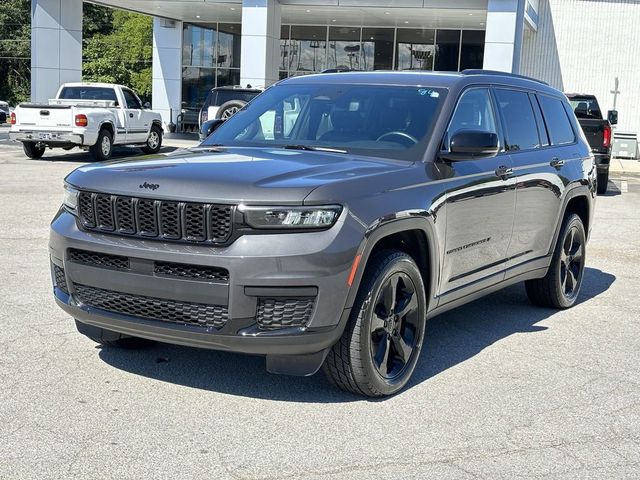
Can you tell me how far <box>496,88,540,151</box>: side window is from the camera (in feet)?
21.0

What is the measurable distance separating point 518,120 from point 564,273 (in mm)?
1488

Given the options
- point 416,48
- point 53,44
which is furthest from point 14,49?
point 416,48

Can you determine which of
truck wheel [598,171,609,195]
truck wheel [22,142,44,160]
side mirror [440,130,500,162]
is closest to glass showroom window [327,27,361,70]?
truck wheel [22,142,44,160]

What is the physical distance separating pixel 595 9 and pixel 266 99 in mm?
27990

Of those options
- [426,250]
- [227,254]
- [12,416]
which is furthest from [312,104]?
[12,416]

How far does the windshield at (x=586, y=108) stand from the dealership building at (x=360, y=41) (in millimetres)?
6409

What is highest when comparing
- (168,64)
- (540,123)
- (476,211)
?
(168,64)

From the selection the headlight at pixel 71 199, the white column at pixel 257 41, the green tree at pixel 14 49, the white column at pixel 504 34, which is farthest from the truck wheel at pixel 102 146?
the green tree at pixel 14 49

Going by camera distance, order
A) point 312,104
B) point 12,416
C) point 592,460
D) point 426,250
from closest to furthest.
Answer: point 592,460
point 12,416
point 426,250
point 312,104

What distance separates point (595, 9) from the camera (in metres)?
31.5

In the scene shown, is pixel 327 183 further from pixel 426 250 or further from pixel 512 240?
pixel 512 240

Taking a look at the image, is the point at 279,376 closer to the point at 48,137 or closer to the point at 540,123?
the point at 540,123

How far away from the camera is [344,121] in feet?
19.1

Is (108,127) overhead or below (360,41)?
below
